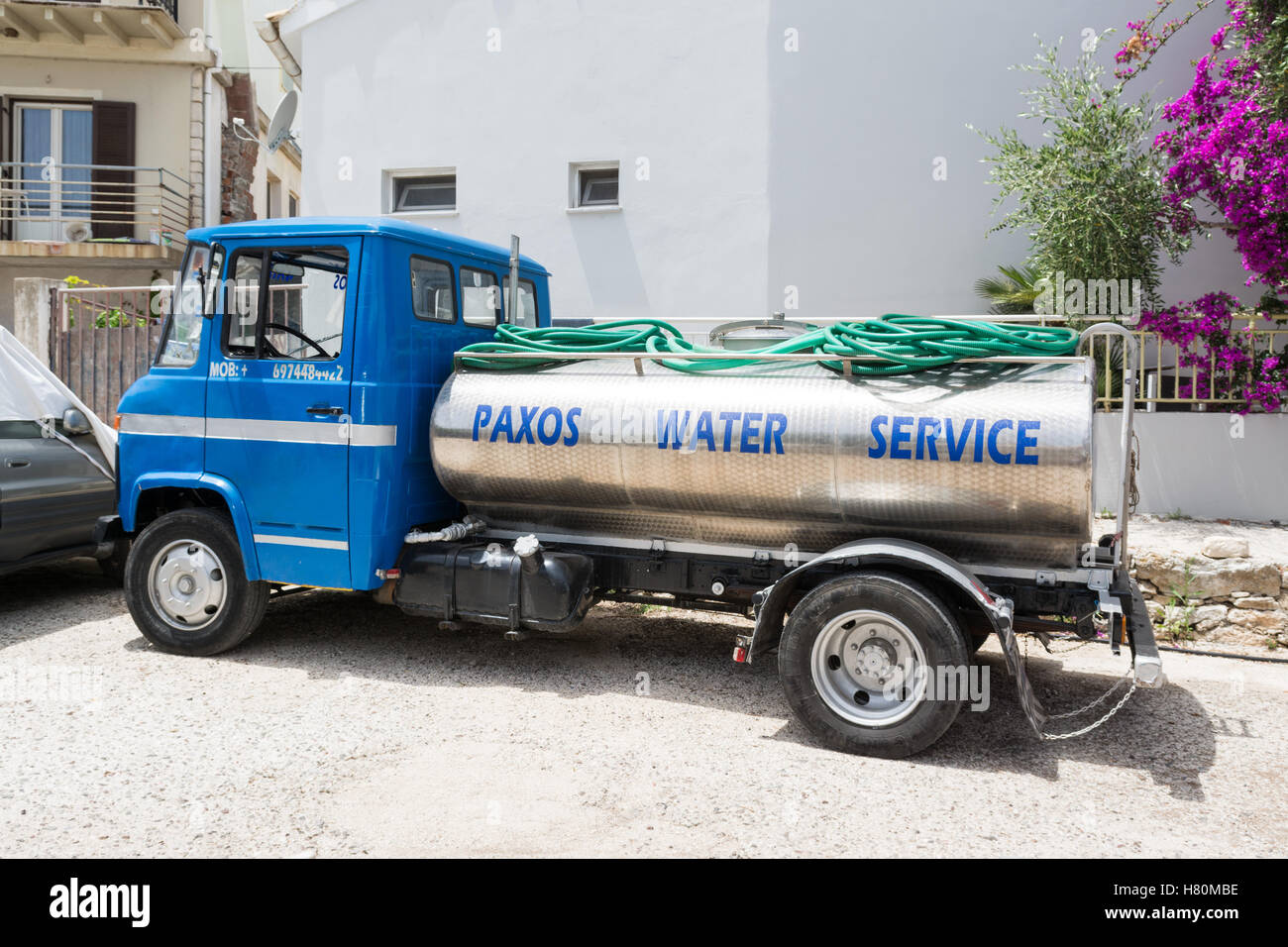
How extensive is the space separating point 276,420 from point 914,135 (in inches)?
295

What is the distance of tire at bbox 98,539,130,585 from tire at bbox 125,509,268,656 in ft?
6.73

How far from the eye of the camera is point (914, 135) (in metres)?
10.5

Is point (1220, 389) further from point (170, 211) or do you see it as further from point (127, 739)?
point (170, 211)

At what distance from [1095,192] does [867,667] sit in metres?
5.69

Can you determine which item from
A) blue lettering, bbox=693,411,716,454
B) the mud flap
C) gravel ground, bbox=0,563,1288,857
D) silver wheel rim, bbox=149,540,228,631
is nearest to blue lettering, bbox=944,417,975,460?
the mud flap

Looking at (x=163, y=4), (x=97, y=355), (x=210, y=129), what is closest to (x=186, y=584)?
(x=97, y=355)

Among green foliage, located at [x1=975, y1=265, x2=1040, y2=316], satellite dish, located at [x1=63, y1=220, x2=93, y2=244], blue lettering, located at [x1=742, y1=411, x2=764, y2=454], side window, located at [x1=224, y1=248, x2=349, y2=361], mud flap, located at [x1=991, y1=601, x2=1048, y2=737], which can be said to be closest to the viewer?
mud flap, located at [x1=991, y1=601, x2=1048, y2=737]

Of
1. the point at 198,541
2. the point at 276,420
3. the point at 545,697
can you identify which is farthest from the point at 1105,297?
the point at 198,541

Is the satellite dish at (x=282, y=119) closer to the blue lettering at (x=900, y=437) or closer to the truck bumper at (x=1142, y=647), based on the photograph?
the blue lettering at (x=900, y=437)

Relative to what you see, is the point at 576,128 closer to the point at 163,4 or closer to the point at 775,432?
the point at 775,432

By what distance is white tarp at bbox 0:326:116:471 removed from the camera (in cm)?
764

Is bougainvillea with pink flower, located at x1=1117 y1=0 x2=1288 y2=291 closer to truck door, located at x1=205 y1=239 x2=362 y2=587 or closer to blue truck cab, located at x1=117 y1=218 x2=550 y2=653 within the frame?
blue truck cab, located at x1=117 y1=218 x2=550 y2=653

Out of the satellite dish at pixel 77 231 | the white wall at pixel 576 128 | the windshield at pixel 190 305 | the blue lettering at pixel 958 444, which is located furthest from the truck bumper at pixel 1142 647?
the satellite dish at pixel 77 231

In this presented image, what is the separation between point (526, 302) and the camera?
23.2ft
